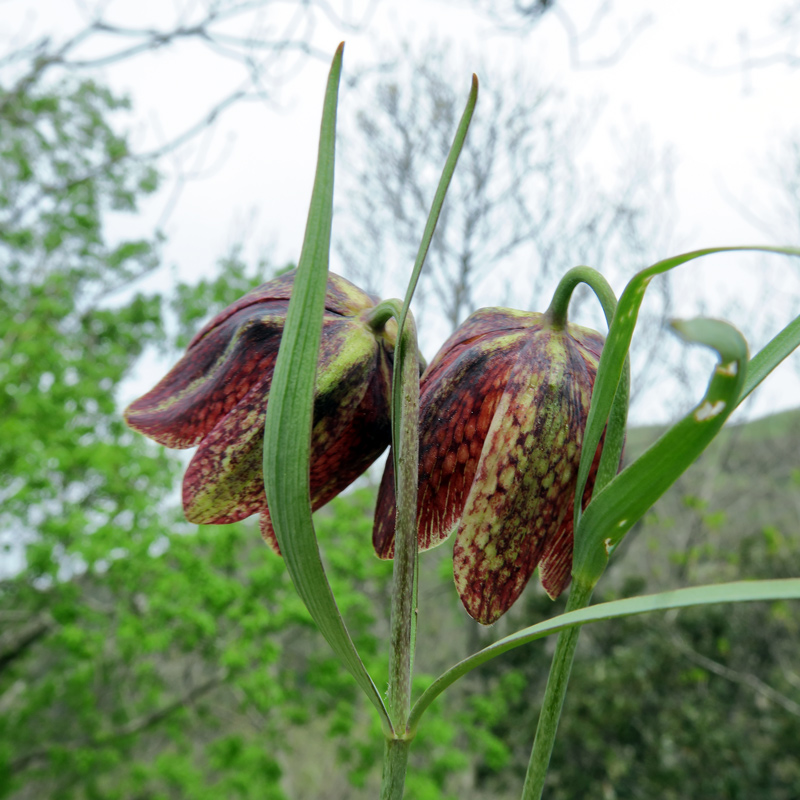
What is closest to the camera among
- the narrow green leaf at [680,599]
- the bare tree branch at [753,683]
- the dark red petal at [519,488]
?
the narrow green leaf at [680,599]

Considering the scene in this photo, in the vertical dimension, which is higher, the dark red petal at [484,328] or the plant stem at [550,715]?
the dark red petal at [484,328]

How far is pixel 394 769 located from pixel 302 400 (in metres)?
0.15

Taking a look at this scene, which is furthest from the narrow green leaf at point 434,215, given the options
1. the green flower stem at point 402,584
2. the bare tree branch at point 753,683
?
the bare tree branch at point 753,683

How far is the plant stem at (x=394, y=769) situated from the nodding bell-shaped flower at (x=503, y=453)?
0.07 metres

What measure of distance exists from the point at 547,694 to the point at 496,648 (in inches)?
1.6

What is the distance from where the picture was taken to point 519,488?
1.02ft

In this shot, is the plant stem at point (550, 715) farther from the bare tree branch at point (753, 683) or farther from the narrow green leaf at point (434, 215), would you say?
the bare tree branch at point (753, 683)

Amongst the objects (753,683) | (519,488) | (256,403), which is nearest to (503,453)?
(519,488)

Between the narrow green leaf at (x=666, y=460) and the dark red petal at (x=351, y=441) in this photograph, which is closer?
the narrow green leaf at (x=666, y=460)

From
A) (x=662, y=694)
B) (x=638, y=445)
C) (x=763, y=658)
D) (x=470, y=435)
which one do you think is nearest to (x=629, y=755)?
(x=662, y=694)

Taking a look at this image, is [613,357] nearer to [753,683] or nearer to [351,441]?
[351,441]

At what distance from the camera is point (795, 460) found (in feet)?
21.6

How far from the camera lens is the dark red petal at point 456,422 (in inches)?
13.1

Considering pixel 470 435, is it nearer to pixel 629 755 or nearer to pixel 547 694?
pixel 547 694
